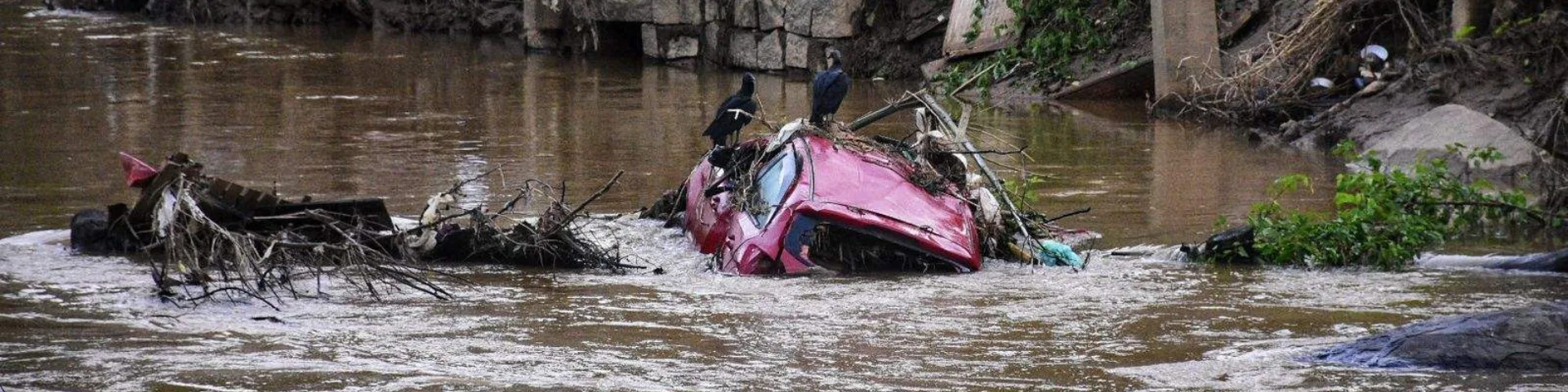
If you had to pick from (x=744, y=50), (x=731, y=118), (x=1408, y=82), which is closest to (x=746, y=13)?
(x=744, y=50)

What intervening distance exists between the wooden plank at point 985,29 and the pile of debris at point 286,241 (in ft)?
38.0

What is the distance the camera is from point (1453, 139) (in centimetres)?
1341

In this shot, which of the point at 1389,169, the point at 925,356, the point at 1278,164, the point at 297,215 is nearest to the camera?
the point at 925,356

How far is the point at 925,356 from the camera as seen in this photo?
6988mm

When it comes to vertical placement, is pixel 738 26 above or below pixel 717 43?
above

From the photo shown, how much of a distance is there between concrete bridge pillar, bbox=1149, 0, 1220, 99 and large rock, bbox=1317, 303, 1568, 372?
39.6ft

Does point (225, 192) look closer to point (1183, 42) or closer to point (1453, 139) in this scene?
point (1453, 139)

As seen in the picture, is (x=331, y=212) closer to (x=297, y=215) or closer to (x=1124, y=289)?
(x=297, y=215)

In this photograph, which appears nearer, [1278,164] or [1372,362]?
[1372,362]

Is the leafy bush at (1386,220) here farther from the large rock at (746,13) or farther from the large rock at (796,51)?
the large rock at (746,13)

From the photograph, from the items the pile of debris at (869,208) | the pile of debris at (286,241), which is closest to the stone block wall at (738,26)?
the pile of debris at (869,208)

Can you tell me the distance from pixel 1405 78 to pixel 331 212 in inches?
402

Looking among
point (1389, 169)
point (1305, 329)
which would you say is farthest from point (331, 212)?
point (1389, 169)

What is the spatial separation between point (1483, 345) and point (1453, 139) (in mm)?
7517
